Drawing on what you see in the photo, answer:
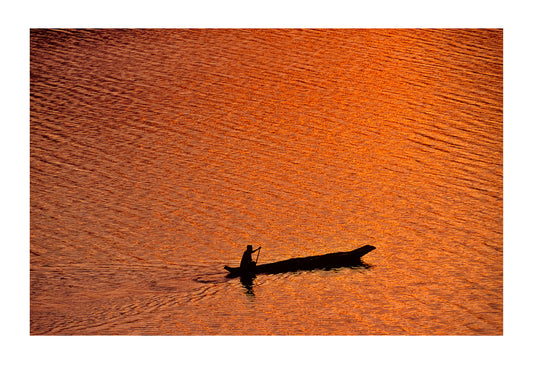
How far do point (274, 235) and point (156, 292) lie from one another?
10.4 ft

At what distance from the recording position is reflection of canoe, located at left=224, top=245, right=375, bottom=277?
39.5 ft

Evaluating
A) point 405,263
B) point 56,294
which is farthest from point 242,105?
point 56,294

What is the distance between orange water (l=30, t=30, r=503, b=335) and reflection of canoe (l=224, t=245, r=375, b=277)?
166mm

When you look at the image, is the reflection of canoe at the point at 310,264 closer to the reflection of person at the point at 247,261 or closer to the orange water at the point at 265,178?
the reflection of person at the point at 247,261

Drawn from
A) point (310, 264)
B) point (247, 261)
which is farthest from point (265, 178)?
point (247, 261)

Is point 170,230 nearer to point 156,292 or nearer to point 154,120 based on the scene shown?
point 156,292

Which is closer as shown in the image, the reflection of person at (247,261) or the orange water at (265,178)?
the orange water at (265,178)

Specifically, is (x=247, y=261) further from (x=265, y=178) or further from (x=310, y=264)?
(x=265, y=178)

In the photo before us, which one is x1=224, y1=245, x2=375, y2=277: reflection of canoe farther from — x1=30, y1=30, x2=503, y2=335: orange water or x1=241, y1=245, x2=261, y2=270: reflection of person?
x1=30, y1=30, x2=503, y2=335: orange water

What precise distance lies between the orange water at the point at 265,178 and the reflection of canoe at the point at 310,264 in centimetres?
17

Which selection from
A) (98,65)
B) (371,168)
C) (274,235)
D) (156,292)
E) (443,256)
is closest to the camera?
(156,292)

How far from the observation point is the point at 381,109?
18750 millimetres

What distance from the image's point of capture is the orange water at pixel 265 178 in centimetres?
1105

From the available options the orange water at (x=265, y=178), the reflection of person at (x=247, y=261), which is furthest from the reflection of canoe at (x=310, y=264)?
the orange water at (x=265, y=178)
